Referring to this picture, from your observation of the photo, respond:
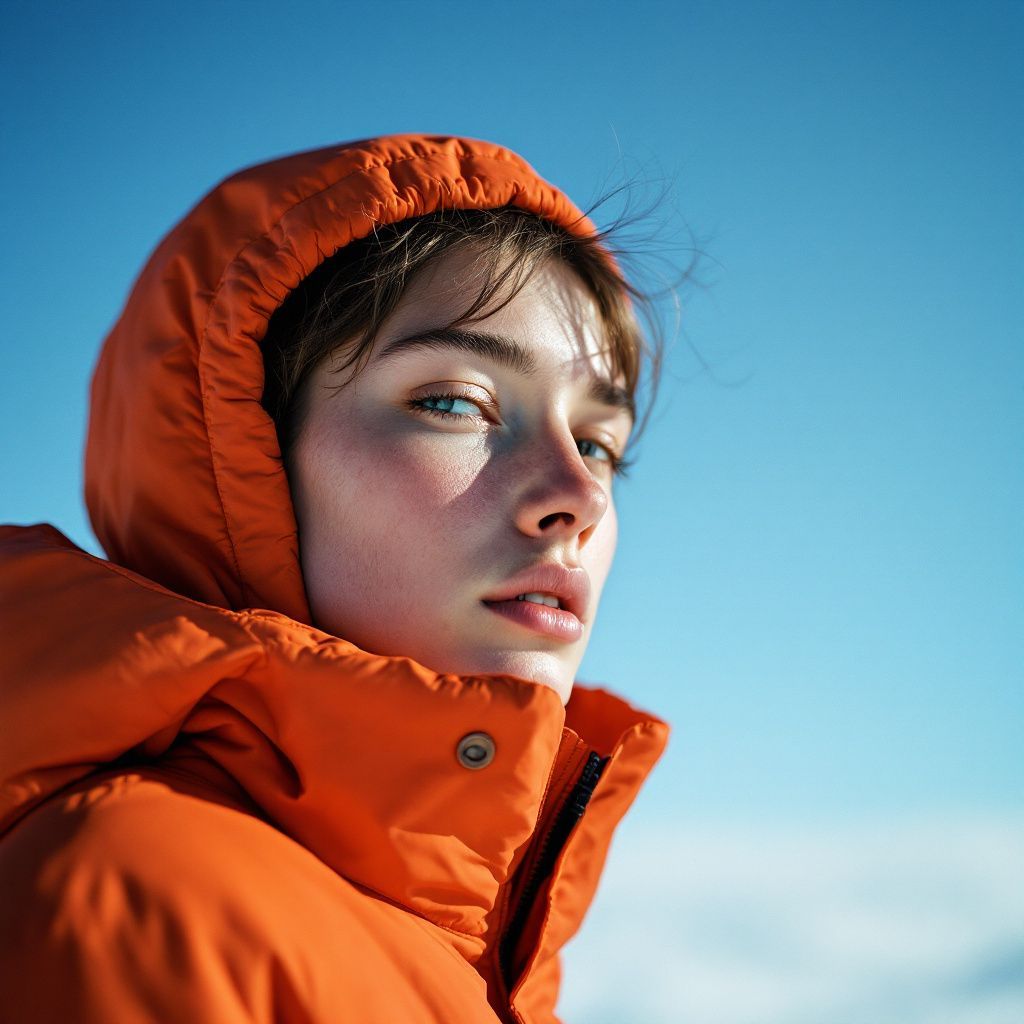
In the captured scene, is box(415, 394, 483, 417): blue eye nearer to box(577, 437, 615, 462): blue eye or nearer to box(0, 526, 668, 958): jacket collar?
box(577, 437, 615, 462): blue eye

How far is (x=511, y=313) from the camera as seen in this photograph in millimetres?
1776

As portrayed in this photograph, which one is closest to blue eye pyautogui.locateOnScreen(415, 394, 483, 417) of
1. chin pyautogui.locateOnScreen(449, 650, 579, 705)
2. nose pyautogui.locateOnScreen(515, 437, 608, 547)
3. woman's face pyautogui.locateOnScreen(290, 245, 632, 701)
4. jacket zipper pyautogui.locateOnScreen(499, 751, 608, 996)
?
woman's face pyautogui.locateOnScreen(290, 245, 632, 701)

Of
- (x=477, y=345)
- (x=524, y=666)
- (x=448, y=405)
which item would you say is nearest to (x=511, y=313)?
(x=477, y=345)

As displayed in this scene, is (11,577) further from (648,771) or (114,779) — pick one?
(648,771)

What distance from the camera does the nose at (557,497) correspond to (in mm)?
1621

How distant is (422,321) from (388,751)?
2.61 ft

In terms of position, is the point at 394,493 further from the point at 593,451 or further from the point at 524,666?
the point at 593,451

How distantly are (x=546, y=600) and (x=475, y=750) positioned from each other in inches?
13.8

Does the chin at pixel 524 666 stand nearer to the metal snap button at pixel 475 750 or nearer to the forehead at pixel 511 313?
the metal snap button at pixel 475 750

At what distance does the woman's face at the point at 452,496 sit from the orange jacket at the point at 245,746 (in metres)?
0.11

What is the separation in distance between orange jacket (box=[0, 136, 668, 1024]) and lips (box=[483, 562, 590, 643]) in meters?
0.21

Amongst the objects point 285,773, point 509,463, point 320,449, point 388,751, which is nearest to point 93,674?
point 285,773

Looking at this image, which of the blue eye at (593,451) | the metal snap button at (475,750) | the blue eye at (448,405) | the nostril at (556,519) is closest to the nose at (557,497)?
the nostril at (556,519)

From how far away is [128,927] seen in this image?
1.06 metres
